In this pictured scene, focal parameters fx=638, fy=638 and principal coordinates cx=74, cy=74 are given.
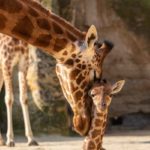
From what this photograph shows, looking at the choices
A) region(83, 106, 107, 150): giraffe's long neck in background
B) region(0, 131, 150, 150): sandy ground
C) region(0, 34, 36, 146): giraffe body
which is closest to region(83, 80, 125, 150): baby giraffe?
region(83, 106, 107, 150): giraffe's long neck in background

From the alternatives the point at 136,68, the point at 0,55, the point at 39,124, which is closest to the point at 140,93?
the point at 136,68

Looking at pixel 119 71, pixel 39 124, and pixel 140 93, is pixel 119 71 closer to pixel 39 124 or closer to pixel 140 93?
pixel 140 93

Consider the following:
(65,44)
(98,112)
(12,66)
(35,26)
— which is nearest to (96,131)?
(98,112)

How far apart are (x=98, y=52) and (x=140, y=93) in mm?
7894

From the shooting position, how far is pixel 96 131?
3406mm

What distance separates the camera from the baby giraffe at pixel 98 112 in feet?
10.9

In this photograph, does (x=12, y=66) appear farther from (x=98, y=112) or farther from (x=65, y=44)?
(x=98, y=112)

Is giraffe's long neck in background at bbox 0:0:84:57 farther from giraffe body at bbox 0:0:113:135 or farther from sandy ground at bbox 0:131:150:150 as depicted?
sandy ground at bbox 0:131:150:150

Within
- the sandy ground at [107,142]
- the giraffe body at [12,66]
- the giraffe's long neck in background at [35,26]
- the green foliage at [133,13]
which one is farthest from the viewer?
the green foliage at [133,13]

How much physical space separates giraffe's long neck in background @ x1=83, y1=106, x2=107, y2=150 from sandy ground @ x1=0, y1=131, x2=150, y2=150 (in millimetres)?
4465

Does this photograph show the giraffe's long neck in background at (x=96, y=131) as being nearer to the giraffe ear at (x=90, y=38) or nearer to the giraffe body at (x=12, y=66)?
the giraffe ear at (x=90, y=38)

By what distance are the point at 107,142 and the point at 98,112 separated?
5533mm

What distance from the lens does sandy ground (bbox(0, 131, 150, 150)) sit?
8.18 metres

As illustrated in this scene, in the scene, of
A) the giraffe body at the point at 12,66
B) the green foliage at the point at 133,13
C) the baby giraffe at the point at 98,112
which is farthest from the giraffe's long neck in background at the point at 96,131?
the green foliage at the point at 133,13
